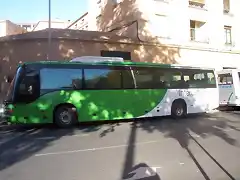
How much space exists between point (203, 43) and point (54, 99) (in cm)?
1774

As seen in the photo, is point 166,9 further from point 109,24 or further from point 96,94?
point 96,94

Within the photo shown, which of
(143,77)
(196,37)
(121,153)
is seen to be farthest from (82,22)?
(121,153)

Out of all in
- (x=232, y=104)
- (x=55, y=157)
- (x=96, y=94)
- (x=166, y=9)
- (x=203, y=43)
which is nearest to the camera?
(x=55, y=157)

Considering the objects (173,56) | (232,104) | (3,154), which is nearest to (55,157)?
(3,154)

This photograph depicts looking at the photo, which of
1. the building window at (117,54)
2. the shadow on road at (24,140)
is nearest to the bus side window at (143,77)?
the shadow on road at (24,140)

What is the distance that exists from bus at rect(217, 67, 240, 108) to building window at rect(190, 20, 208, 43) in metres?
8.51

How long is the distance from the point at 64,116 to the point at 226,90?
33.3ft

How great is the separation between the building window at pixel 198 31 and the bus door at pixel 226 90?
8502 millimetres

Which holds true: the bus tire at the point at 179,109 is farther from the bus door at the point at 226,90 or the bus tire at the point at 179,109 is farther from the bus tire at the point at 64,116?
the bus tire at the point at 64,116

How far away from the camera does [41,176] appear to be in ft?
19.0

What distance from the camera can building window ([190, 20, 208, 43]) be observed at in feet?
87.0

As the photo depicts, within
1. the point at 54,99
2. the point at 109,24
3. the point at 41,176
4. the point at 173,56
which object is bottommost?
the point at 41,176

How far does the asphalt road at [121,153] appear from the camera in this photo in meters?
5.94

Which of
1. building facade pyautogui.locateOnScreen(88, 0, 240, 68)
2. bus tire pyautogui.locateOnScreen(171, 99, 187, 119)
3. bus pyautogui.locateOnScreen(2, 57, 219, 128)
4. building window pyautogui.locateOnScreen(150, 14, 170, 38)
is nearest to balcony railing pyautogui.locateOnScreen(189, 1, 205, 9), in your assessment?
building facade pyautogui.locateOnScreen(88, 0, 240, 68)
